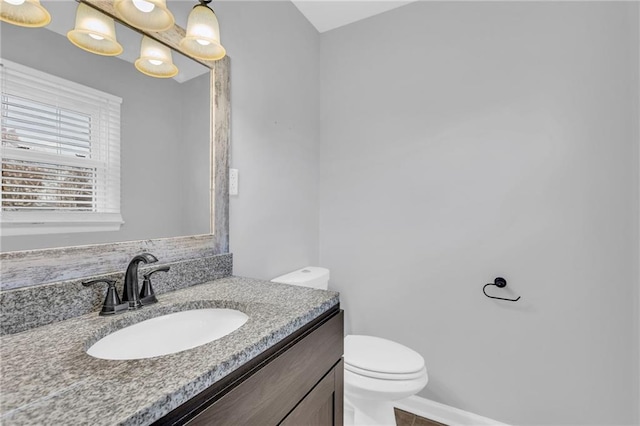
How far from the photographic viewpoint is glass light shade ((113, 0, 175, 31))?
86cm

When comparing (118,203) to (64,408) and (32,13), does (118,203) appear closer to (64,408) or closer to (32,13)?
(32,13)

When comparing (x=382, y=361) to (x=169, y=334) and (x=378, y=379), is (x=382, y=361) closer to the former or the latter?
(x=378, y=379)

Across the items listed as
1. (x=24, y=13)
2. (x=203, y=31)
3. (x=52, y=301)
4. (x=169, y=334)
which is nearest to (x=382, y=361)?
(x=169, y=334)

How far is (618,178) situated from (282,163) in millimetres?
1606

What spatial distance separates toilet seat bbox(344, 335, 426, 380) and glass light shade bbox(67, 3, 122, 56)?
1.50 meters

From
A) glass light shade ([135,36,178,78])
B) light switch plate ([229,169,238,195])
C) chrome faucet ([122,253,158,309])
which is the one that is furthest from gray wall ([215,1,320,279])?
chrome faucet ([122,253,158,309])

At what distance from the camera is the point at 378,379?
4.16 ft

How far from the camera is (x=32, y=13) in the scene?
740mm

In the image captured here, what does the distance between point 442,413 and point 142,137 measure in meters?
2.02

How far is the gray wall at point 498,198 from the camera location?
1290 millimetres

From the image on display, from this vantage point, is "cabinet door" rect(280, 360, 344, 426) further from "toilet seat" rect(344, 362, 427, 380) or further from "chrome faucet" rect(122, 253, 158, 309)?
"chrome faucet" rect(122, 253, 158, 309)

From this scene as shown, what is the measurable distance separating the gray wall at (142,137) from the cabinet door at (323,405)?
729 millimetres

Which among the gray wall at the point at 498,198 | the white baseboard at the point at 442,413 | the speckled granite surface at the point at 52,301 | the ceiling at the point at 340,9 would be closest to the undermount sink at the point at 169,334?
the speckled granite surface at the point at 52,301

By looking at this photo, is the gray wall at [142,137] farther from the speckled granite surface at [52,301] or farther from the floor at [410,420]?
the floor at [410,420]
